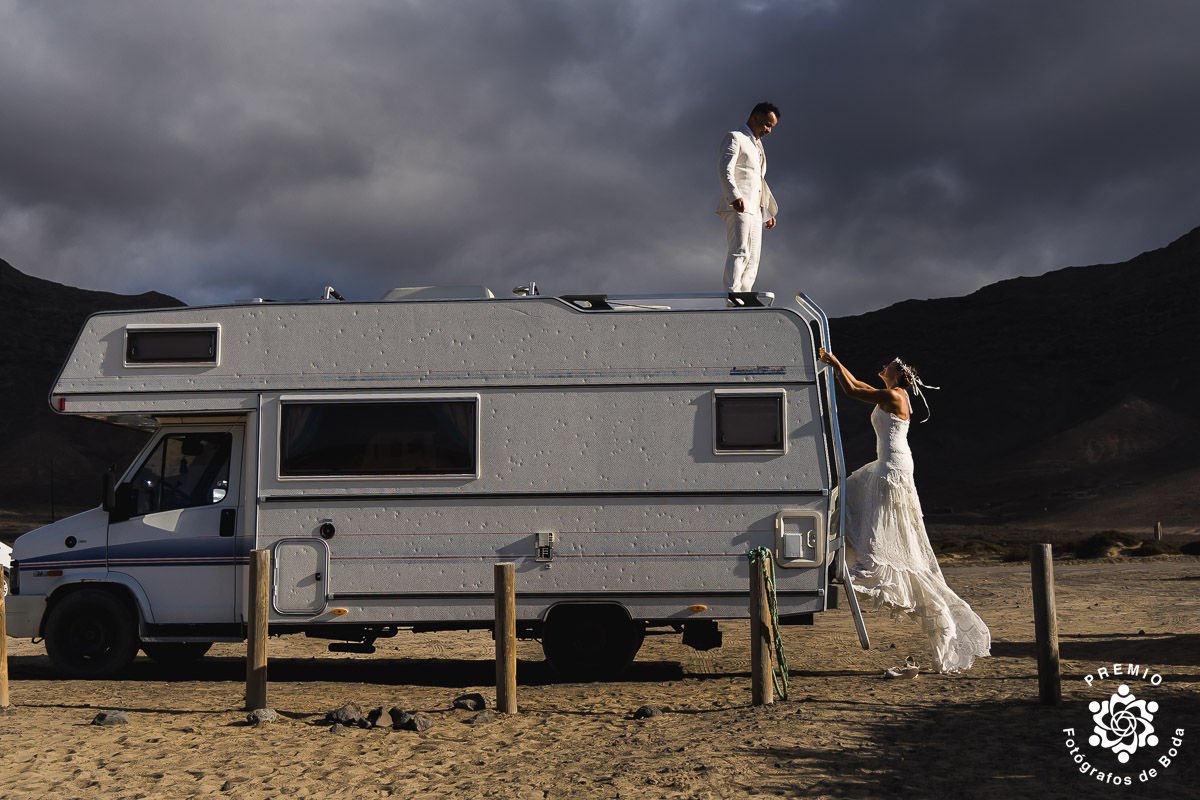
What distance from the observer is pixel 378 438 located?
953 centimetres

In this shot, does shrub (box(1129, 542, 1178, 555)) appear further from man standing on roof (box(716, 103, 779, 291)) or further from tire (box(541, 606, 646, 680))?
tire (box(541, 606, 646, 680))

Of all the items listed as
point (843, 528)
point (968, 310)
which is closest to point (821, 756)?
point (843, 528)

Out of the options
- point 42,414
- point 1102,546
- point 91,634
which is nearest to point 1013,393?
point 1102,546

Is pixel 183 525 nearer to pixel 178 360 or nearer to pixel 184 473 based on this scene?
pixel 184 473

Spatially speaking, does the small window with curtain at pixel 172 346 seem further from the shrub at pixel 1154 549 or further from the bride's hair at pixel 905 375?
the shrub at pixel 1154 549

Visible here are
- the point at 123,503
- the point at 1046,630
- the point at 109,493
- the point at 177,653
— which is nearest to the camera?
the point at 1046,630

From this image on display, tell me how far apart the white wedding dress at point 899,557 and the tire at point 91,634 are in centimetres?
630

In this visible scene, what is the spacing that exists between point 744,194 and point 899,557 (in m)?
3.50

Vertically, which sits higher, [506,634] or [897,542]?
[897,542]

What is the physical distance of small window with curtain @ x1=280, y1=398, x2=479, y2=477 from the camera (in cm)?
951

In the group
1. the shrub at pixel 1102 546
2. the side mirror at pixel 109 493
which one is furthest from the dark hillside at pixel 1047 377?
the side mirror at pixel 109 493

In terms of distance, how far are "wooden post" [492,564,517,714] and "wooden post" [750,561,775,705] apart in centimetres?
172

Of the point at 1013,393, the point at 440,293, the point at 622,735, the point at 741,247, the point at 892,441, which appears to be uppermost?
the point at 1013,393

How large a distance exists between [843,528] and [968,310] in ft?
320
